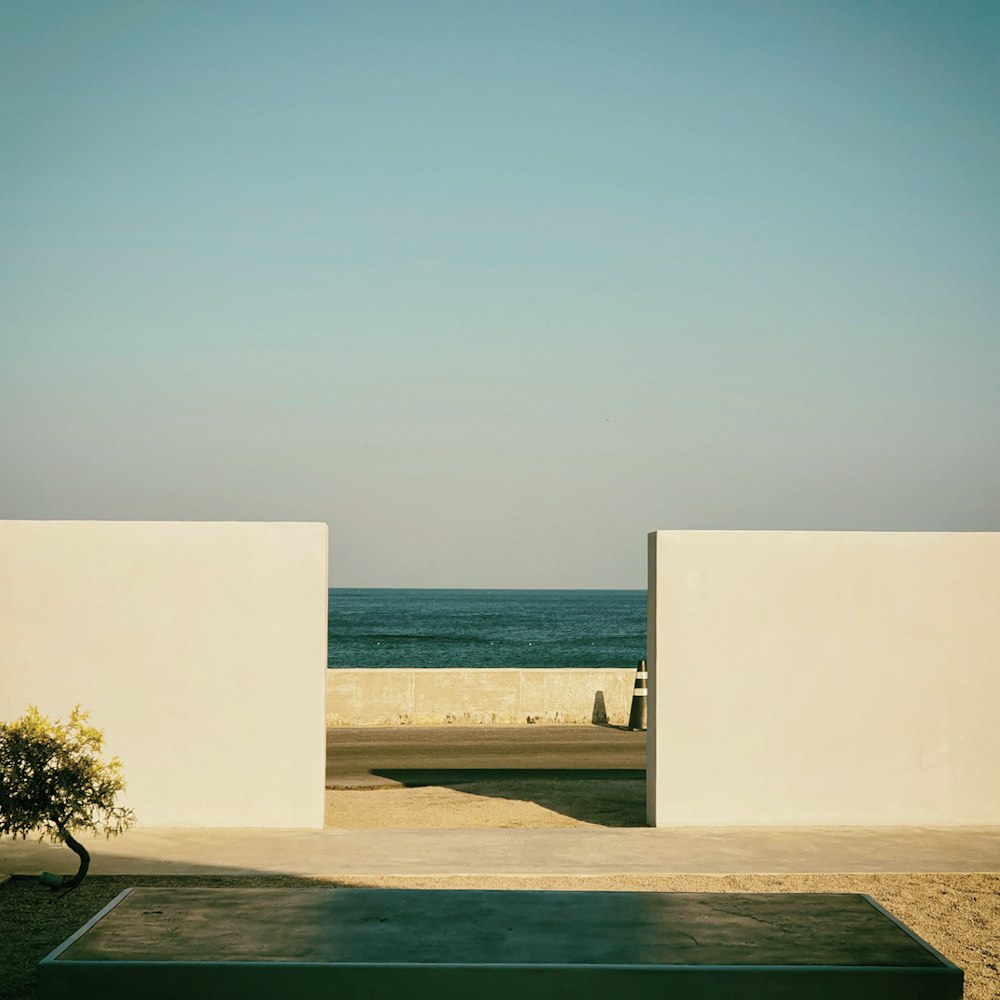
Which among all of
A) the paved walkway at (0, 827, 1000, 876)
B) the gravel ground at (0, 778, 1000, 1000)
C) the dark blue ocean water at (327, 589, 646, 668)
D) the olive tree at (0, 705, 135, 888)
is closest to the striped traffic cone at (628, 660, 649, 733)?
the gravel ground at (0, 778, 1000, 1000)

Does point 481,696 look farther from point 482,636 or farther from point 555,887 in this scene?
point 482,636

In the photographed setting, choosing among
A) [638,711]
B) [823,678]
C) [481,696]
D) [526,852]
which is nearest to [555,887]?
[526,852]

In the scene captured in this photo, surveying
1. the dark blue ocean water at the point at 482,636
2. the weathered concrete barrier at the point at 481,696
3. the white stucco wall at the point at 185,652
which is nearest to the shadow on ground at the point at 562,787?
the white stucco wall at the point at 185,652

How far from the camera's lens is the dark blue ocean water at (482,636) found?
60.8m

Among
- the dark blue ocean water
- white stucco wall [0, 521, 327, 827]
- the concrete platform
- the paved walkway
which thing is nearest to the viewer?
the concrete platform

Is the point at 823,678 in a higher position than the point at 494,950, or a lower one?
higher

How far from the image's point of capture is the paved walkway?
862 centimetres

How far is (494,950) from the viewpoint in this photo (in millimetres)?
4367

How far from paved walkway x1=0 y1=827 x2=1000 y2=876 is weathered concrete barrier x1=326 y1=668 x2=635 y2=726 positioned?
9749 mm

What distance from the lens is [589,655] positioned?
64375mm

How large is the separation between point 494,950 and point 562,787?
8.64m

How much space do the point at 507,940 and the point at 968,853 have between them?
6193mm

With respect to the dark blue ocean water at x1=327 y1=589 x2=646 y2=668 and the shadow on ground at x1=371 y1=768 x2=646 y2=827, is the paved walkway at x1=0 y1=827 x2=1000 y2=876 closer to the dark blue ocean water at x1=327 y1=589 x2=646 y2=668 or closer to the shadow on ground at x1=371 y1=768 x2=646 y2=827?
the shadow on ground at x1=371 y1=768 x2=646 y2=827

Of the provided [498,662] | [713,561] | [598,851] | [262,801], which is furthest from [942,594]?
[498,662]
